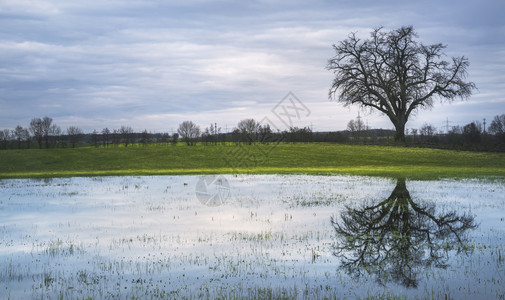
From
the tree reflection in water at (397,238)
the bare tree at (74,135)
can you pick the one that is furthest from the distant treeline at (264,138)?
the tree reflection in water at (397,238)

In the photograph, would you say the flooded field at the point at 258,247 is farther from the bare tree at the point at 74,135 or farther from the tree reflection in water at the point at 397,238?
the bare tree at the point at 74,135

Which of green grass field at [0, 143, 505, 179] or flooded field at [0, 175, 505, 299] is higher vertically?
green grass field at [0, 143, 505, 179]

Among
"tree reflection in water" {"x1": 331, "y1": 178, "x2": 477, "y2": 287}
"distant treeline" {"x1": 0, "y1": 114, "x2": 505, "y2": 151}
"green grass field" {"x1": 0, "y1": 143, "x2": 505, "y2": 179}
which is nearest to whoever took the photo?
"tree reflection in water" {"x1": 331, "y1": 178, "x2": 477, "y2": 287}

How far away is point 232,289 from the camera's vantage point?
877 cm

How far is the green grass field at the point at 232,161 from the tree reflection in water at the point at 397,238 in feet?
87.9

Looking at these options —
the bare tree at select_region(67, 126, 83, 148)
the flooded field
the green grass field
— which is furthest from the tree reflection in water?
the bare tree at select_region(67, 126, 83, 148)

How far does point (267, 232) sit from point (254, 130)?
3241 inches

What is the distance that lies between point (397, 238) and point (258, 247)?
4.25 metres

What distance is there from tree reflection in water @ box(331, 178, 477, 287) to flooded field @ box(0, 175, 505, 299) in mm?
34

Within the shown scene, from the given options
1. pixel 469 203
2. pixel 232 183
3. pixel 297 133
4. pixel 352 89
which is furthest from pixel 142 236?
pixel 297 133

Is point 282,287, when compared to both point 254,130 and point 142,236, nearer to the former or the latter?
point 142,236

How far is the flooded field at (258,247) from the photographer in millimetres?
8984

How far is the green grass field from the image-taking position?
46781 mm

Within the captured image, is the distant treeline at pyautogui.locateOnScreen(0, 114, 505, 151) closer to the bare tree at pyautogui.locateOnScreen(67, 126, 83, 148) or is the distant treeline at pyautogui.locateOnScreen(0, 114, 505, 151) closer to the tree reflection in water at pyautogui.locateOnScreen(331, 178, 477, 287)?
the bare tree at pyautogui.locateOnScreen(67, 126, 83, 148)
